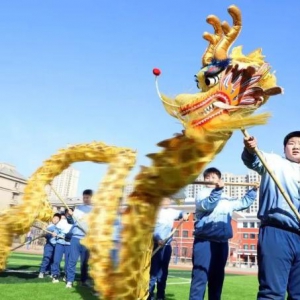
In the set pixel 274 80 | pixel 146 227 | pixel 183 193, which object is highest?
pixel 274 80

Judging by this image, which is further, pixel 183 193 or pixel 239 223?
pixel 239 223

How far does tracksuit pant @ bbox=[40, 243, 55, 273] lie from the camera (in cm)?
888

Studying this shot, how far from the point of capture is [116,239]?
5.49ft

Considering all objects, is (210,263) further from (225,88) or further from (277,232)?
(225,88)

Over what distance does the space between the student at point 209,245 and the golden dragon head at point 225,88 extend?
189 cm

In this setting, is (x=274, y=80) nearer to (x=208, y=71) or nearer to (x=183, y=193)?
(x=208, y=71)

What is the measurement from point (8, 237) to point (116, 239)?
57.8 inches

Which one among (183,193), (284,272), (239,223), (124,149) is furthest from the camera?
(239,223)

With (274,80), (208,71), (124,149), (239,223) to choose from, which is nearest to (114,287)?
(124,149)

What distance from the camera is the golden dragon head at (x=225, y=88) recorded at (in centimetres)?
163

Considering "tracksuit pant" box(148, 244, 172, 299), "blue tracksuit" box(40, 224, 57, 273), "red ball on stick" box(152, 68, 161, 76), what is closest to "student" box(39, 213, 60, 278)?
"blue tracksuit" box(40, 224, 57, 273)

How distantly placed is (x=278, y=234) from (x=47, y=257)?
7504mm

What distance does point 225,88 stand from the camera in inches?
72.3

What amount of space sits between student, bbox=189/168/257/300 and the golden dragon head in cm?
189
